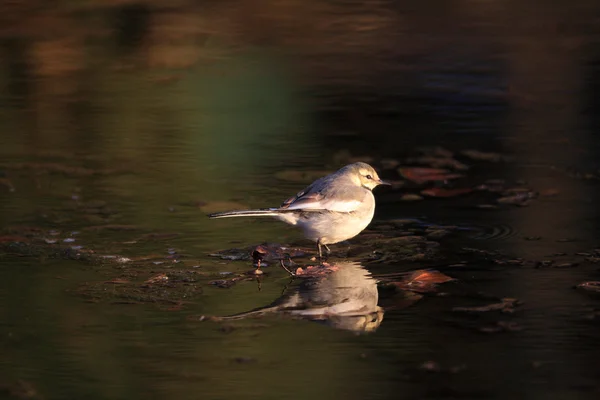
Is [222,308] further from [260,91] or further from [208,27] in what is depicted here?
[208,27]

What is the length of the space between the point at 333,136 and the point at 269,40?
16.2 feet

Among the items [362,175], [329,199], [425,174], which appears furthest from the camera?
[425,174]

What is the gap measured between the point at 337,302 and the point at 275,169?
3.37 m

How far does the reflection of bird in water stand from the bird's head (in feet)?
3.32

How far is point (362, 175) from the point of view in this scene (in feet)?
26.1

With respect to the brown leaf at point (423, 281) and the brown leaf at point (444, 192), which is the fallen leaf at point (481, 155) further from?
the brown leaf at point (423, 281)

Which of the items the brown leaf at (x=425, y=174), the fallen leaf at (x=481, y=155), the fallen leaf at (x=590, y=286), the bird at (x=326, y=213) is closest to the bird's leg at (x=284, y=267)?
the bird at (x=326, y=213)

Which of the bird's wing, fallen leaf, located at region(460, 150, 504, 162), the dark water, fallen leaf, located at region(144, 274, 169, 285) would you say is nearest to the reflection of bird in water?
the dark water

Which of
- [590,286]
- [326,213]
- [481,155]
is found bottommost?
[481,155]

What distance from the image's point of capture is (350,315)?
20.0 feet

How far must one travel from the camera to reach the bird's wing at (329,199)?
24.2 feet

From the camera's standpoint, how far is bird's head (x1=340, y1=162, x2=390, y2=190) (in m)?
7.89

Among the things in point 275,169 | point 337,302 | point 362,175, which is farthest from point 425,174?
point 337,302

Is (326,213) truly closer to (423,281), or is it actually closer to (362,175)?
(362,175)
